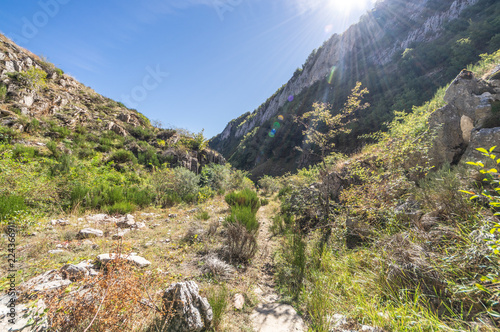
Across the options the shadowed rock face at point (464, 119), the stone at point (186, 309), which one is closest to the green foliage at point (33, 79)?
the stone at point (186, 309)

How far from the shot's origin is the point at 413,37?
23.0m

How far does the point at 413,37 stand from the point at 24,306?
3745 centimetres

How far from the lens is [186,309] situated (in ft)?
5.29

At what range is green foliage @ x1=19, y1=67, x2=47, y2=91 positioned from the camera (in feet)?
29.0

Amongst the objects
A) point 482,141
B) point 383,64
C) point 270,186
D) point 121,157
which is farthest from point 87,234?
point 383,64

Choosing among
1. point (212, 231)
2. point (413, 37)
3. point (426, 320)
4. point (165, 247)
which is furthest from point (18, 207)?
point (413, 37)

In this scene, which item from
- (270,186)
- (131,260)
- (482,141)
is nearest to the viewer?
(131,260)

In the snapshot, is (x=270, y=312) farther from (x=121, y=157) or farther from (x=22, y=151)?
(x=121, y=157)

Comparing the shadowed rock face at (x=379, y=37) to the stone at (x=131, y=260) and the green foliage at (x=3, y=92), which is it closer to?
the stone at (x=131, y=260)

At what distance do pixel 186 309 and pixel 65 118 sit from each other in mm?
12710

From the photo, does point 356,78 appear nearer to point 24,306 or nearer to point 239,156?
point 239,156

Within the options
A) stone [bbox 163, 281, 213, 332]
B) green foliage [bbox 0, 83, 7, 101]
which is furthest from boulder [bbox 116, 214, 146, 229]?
green foliage [bbox 0, 83, 7, 101]

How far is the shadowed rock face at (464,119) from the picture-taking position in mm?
3533

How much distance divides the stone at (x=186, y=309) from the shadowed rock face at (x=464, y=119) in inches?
210
